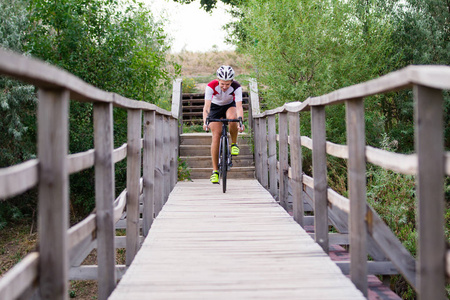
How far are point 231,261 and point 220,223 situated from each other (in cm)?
156

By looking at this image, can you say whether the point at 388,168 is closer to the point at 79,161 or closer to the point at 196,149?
the point at 79,161

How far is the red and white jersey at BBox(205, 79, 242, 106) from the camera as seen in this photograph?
7.37m

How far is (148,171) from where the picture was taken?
5.43 metres

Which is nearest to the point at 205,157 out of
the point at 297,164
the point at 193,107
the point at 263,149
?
the point at 263,149

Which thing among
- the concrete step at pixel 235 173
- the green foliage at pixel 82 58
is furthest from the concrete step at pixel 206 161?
the green foliage at pixel 82 58

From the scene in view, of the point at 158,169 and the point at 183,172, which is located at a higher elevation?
the point at 158,169

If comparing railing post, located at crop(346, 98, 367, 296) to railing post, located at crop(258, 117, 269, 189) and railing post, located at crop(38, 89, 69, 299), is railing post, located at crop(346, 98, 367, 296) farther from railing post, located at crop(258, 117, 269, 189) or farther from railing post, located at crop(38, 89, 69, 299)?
railing post, located at crop(258, 117, 269, 189)

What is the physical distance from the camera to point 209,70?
25234mm

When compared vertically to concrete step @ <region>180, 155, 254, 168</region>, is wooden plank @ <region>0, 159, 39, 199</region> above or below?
above

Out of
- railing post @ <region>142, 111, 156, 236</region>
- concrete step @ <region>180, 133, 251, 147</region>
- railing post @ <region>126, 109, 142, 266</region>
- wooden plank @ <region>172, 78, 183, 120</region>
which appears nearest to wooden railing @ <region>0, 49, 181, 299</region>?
railing post @ <region>126, 109, 142, 266</region>

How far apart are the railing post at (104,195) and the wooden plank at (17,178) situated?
41.2 inches

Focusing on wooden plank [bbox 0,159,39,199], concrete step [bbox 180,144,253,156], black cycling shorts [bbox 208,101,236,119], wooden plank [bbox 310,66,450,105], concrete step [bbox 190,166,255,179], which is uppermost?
black cycling shorts [bbox 208,101,236,119]

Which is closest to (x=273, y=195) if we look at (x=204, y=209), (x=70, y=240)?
(x=204, y=209)

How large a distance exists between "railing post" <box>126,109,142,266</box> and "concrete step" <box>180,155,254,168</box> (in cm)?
628
